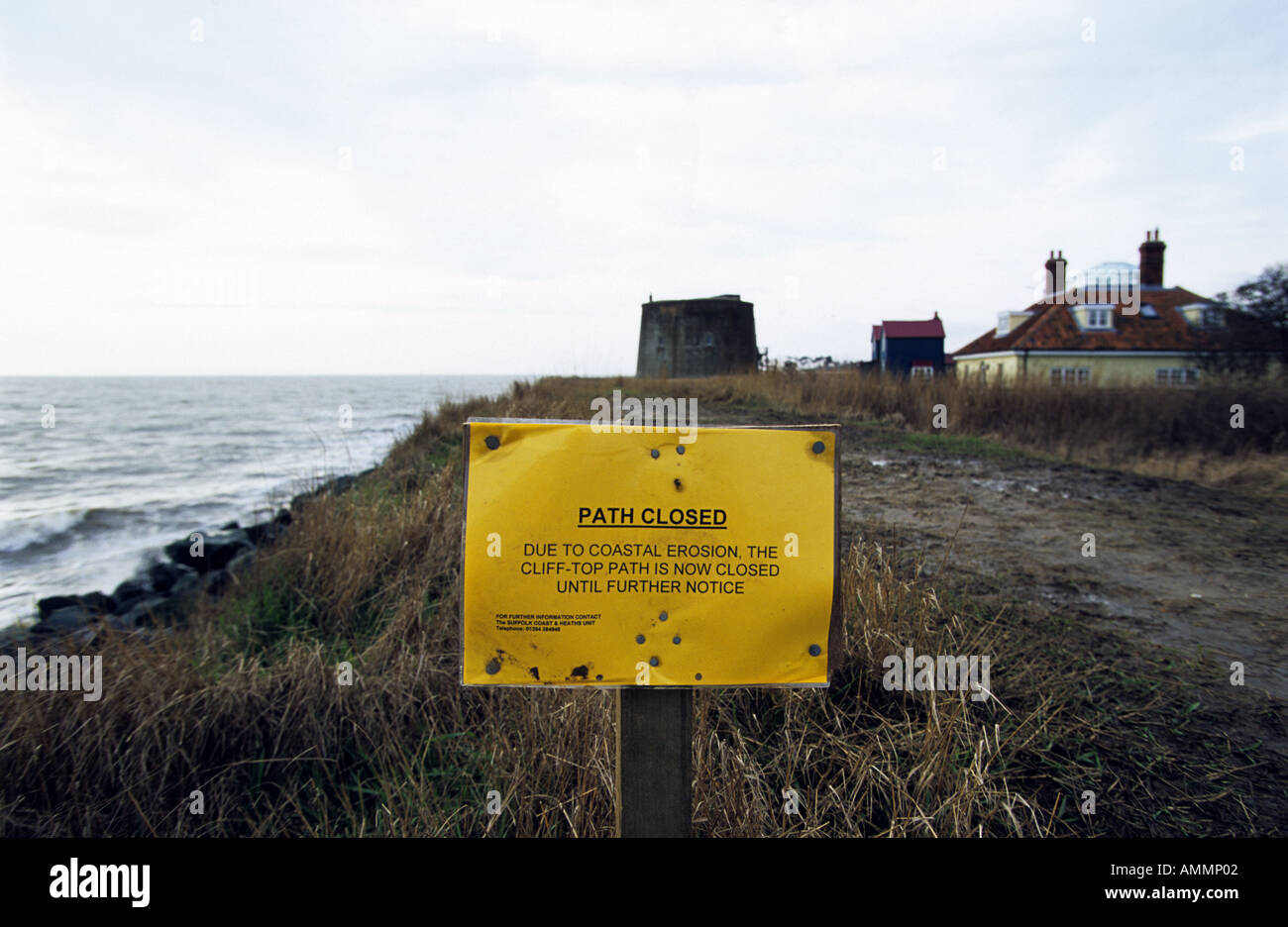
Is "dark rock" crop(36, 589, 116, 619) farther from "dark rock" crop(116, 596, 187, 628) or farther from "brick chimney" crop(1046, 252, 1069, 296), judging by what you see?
"brick chimney" crop(1046, 252, 1069, 296)

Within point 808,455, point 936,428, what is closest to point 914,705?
point 808,455

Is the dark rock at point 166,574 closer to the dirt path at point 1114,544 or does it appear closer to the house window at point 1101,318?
the dirt path at point 1114,544

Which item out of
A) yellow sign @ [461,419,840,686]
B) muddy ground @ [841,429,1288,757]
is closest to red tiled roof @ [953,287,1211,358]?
muddy ground @ [841,429,1288,757]

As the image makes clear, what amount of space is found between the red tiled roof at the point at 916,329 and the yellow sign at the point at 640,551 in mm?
39805

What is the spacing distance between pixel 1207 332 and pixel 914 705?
66.5 feet

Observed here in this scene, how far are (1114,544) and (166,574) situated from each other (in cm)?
1057

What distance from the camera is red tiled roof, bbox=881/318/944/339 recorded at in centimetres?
3838

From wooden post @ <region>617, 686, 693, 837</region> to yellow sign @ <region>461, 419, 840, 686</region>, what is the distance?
0.26 ft

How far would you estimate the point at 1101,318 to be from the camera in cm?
3188

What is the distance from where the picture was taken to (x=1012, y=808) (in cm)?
242

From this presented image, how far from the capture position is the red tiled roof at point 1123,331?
3088cm

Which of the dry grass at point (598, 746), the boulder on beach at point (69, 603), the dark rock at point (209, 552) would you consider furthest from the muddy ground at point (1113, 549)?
the dark rock at point (209, 552)

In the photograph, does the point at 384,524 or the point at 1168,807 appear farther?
the point at 384,524
